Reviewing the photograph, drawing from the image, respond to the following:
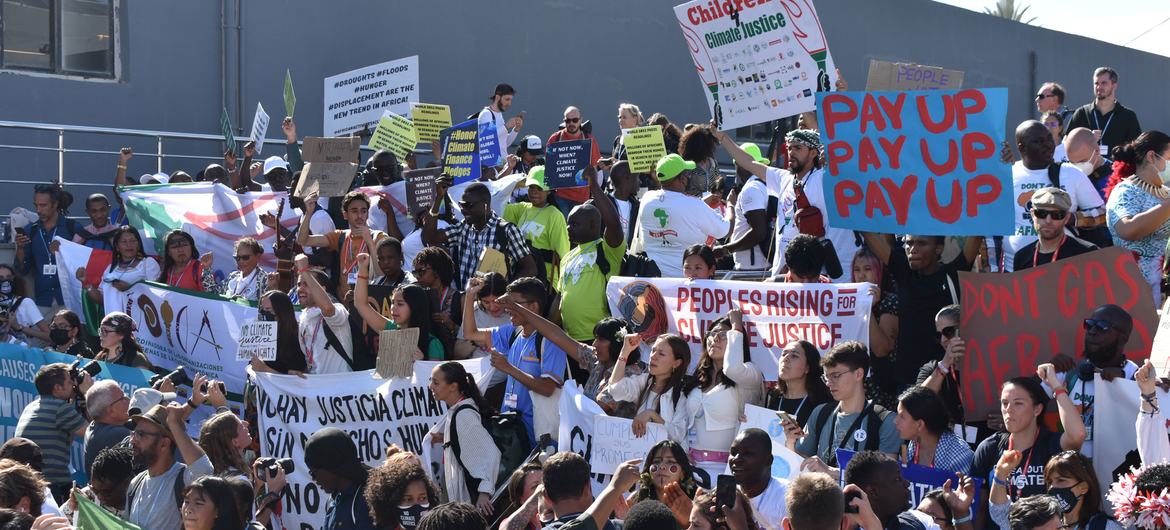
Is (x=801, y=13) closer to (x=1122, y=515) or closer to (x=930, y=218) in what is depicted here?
(x=930, y=218)

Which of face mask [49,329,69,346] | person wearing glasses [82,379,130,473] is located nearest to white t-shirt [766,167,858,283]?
person wearing glasses [82,379,130,473]

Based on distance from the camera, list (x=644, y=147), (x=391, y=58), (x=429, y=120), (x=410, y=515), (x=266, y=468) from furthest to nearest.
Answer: (x=391, y=58) → (x=429, y=120) → (x=644, y=147) → (x=266, y=468) → (x=410, y=515)

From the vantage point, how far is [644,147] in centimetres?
1229

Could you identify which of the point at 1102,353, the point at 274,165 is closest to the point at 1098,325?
the point at 1102,353

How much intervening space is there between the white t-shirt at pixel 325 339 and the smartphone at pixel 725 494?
4.67 meters

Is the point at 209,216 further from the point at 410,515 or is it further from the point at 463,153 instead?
the point at 410,515

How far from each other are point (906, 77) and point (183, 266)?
650 cm

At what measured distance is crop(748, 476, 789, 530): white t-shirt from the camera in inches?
264

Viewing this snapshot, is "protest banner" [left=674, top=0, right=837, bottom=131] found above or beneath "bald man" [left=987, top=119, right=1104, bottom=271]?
above

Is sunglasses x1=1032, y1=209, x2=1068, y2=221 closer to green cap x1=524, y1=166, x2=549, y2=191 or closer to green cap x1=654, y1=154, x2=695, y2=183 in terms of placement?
green cap x1=654, y1=154, x2=695, y2=183

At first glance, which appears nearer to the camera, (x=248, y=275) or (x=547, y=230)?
(x=547, y=230)

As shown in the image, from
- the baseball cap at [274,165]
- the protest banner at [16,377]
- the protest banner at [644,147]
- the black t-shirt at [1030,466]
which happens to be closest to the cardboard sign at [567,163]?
the protest banner at [644,147]

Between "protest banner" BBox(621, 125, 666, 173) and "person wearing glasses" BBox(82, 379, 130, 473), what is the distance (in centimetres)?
461

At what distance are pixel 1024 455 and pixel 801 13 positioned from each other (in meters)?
5.43
